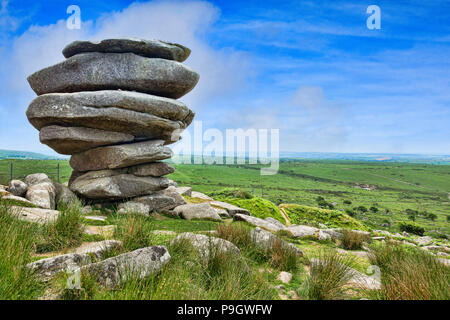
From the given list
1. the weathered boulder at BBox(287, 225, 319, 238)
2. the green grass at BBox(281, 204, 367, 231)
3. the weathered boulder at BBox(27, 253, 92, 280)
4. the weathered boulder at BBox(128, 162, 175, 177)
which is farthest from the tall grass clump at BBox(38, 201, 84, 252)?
the green grass at BBox(281, 204, 367, 231)

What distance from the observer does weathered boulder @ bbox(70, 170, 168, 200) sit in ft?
51.9

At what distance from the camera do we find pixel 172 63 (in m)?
16.2

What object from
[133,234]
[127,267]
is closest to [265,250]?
[133,234]

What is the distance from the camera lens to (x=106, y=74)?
1533cm

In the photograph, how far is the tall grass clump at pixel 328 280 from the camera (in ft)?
18.0

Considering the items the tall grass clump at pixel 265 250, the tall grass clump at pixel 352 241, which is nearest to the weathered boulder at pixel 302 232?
the tall grass clump at pixel 352 241

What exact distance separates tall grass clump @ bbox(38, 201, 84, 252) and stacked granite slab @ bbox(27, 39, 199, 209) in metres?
7.97

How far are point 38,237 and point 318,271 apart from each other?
23.8 feet

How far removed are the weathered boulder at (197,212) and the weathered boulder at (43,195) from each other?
7.18 metres

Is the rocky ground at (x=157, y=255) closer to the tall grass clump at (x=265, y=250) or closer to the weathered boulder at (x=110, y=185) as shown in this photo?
the tall grass clump at (x=265, y=250)

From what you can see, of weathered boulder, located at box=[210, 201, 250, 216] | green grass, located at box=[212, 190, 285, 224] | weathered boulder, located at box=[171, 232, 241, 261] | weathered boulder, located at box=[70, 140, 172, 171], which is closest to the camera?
weathered boulder, located at box=[171, 232, 241, 261]

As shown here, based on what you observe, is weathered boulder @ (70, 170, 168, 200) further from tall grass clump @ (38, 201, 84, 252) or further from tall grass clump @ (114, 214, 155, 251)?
tall grass clump @ (114, 214, 155, 251)

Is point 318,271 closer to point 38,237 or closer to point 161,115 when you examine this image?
point 38,237

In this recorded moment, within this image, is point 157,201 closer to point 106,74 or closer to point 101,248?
point 106,74
